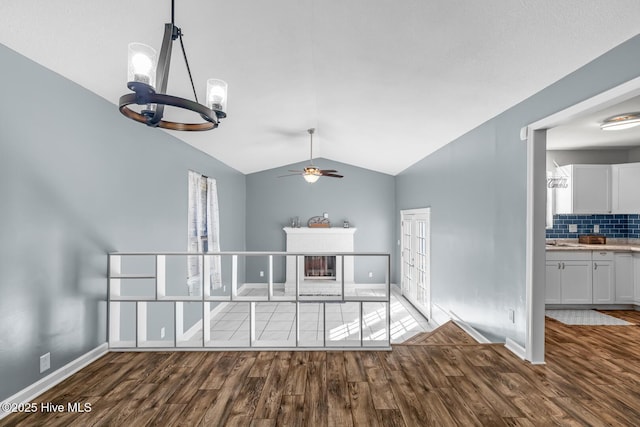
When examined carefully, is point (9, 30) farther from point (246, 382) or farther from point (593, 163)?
point (593, 163)

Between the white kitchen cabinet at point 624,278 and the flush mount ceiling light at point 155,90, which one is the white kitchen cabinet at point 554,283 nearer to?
the white kitchen cabinet at point 624,278

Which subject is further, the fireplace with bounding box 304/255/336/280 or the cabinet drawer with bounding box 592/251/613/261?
the fireplace with bounding box 304/255/336/280

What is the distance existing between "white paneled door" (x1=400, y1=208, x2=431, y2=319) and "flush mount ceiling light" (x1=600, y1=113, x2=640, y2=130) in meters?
2.59

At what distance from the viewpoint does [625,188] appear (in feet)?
16.2

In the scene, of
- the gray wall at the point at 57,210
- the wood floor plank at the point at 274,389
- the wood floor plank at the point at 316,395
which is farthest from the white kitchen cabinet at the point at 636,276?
the gray wall at the point at 57,210

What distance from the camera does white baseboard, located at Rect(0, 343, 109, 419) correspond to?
2.21 meters

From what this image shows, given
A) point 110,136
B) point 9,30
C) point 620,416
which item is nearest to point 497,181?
point 620,416

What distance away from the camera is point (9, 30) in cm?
202

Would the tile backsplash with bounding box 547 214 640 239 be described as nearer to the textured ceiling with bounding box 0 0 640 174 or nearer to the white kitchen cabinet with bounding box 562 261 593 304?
the white kitchen cabinet with bounding box 562 261 593 304

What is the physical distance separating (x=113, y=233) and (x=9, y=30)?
1737mm

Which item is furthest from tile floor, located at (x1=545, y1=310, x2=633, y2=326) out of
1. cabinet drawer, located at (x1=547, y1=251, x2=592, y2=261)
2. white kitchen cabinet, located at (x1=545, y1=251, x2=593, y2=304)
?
cabinet drawer, located at (x1=547, y1=251, x2=592, y2=261)

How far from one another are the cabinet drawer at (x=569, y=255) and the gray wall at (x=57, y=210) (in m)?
5.35

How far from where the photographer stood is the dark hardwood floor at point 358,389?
208 centimetres

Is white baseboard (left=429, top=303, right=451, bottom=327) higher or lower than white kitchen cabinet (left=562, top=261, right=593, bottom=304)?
lower
